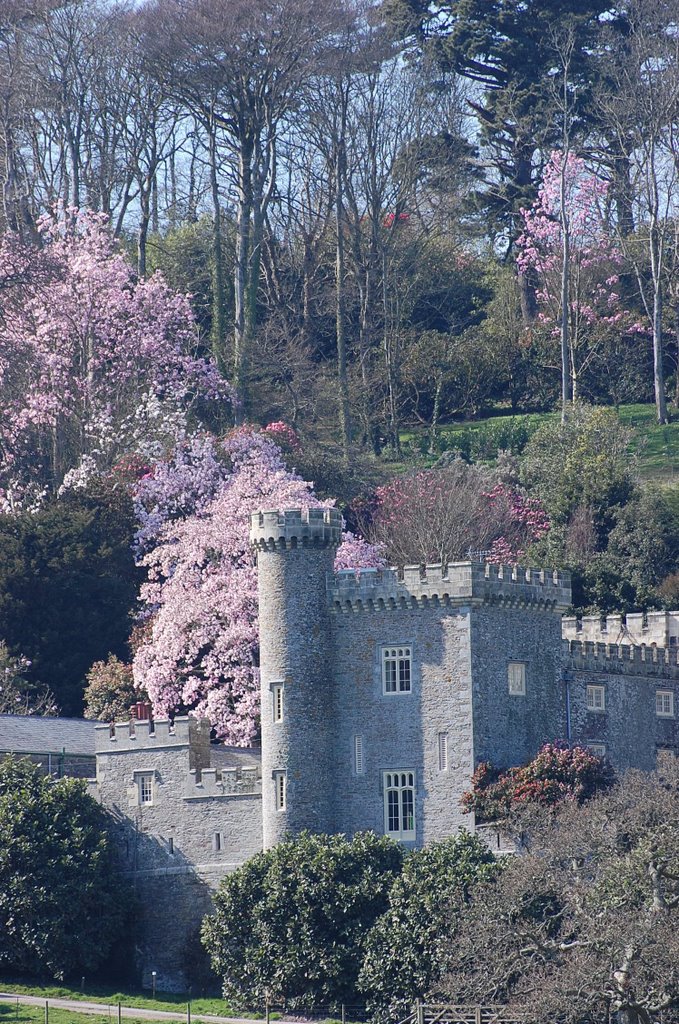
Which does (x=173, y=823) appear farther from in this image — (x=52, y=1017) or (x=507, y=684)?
(x=507, y=684)

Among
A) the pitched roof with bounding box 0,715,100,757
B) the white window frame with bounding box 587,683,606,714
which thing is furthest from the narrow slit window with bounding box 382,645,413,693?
the pitched roof with bounding box 0,715,100,757

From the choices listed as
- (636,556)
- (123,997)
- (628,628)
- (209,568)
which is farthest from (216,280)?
(123,997)

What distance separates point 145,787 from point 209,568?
12.9 metres

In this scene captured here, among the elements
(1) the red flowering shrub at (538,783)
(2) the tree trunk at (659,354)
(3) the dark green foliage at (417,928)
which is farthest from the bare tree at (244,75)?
(3) the dark green foliage at (417,928)

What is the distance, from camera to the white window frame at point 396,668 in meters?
73.6

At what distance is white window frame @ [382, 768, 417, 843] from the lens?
72.6 meters

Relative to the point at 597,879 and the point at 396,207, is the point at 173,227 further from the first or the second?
the point at 597,879

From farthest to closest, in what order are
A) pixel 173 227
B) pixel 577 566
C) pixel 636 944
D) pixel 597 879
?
pixel 173 227 < pixel 577 566 < pixel 597 879 < pixel 636 944

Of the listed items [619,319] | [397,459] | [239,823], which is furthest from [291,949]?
[619,319]

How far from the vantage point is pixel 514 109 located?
399ft

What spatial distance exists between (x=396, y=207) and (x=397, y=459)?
1382 centimetres

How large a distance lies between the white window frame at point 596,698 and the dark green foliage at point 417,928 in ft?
31.4

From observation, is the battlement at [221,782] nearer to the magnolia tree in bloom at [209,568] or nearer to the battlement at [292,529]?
the magnolia tree in bloom at [209,568]

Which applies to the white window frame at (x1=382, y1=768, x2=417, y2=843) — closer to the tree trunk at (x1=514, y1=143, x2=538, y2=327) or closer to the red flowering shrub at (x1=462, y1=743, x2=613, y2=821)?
the red flowering shrub at (x1=462, y1=743, x2=613, y2=821)
